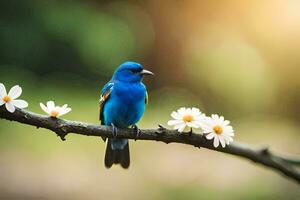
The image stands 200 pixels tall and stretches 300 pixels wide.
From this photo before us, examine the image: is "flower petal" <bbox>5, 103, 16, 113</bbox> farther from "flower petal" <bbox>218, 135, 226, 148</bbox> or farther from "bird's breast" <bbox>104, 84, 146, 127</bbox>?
"bird's breast" <bbox>104, 84, 146, 127</bbox>

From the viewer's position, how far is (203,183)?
21.2 ft

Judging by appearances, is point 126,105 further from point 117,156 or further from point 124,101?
point 117,156

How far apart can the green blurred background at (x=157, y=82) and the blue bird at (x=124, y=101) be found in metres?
1.67

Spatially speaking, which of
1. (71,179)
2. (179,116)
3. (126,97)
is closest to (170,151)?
(71,179)

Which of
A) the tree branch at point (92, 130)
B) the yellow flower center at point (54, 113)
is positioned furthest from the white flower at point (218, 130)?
the yellow flower center at point (54, 113)

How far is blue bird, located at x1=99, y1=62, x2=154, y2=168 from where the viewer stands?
2701 millimetres

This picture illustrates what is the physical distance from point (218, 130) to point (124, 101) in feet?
3.12

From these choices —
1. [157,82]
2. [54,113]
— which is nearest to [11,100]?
[54,113]

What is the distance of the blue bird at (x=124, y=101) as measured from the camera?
106 inches

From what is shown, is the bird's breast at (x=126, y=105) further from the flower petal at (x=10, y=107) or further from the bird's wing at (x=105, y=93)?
the flower petal at (x=10, y=107)

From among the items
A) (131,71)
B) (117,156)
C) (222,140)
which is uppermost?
(131,71)

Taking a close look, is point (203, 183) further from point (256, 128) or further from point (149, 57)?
point (149, 57)

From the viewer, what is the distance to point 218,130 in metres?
1.84

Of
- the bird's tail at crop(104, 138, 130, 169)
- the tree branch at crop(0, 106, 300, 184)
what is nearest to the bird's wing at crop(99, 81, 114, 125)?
the bird's tail at crop(104, 138, 130, 169)
